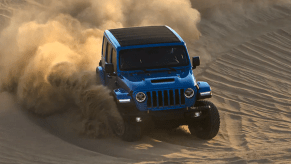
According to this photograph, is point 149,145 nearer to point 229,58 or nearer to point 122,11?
point 229,58

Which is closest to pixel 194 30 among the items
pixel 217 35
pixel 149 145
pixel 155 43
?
pixel 217 35

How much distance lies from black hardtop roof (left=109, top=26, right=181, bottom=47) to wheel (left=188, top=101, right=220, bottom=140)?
147 cm

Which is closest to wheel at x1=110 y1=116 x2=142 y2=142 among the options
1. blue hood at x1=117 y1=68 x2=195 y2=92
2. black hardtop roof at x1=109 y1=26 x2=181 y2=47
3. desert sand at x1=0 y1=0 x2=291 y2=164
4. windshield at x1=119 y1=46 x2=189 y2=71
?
desert sand at x1=0 y1=0 x2=291 y2=164

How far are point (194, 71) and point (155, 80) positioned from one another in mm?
5427

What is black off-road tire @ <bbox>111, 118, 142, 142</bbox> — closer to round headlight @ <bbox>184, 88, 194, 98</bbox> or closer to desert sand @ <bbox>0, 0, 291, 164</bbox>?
desert sand @ <bbox>0, 0, 291, 164</bbox>

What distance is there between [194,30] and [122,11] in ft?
9.38

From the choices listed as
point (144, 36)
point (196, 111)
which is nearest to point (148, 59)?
point (144, 36)

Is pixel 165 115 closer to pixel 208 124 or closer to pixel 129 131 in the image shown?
pixel 129 131

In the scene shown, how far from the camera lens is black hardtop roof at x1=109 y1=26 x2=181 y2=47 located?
9234 mm

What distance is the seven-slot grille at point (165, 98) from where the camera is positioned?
8.35 m

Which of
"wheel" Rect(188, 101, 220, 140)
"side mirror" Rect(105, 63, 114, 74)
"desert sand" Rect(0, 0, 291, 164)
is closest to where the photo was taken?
"desert sand" Rect(0, 0, 291, 164)

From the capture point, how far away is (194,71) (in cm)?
1383

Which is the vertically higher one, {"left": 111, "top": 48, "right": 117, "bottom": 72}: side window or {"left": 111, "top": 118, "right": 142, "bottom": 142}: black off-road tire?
{"left": 111, "top": 48, "right": 117, "bottom": 72}: side window

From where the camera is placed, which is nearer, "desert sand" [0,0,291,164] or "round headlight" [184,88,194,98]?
"desert sand" [0,0,291,164]
